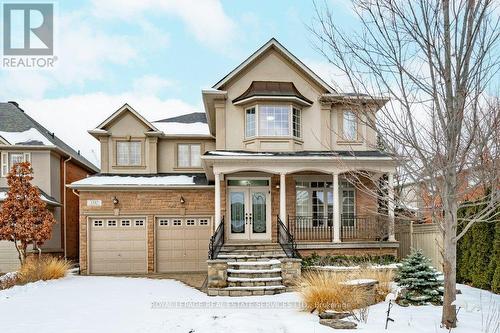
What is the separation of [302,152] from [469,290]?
6.61m

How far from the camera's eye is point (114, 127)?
1762 centimetres

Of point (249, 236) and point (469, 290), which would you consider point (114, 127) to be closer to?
point (249, 236)

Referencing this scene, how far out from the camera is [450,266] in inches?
240

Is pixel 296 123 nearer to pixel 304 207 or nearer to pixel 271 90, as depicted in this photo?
pixel 271 90

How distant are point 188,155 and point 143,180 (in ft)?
8.33

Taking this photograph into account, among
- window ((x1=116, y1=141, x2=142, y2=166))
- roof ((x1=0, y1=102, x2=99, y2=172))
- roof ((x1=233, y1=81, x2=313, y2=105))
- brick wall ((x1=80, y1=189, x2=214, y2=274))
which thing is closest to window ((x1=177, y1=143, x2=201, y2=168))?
window ((x1=116, y1=141, x2=142, y2=166))

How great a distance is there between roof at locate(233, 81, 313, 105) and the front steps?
19.1ft

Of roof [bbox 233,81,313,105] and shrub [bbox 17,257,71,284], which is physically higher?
roof [bbox 233,81,313,105]

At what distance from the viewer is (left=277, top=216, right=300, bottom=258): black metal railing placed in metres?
11.7

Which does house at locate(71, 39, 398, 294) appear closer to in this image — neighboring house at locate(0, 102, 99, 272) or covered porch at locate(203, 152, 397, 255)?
covered porch at locate(203, 152, 397, 255)

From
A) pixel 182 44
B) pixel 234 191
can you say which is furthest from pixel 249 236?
pixel 182 44

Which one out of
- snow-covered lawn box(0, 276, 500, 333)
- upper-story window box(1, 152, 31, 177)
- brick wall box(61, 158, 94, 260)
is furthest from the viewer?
brick wall box(61, 158, 94, 260)

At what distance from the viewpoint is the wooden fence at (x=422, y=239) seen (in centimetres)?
1302

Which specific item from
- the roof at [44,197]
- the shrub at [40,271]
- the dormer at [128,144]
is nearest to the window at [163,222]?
the dormer at [128,144]
